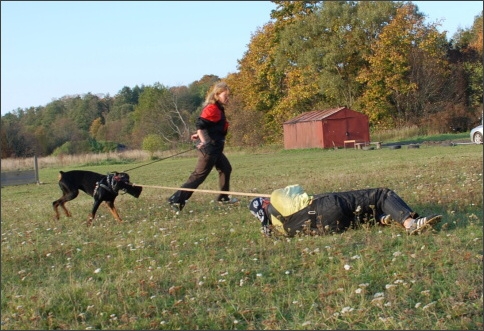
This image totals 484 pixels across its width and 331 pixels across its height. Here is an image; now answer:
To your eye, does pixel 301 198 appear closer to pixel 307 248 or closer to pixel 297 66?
pixel 307 248

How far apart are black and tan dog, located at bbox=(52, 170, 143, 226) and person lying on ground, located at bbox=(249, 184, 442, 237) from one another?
137 inches

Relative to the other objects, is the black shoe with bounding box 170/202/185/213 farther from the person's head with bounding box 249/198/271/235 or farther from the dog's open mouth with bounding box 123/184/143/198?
the person's head with bounding box 249/198/271/235

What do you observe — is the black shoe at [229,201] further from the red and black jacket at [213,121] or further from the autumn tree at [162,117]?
the autumn tree at [162,117]

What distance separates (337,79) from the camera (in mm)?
54312

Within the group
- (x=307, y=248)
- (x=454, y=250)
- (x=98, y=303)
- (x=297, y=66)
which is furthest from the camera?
(x=297, y=66)

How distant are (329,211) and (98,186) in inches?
176

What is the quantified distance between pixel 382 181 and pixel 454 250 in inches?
284

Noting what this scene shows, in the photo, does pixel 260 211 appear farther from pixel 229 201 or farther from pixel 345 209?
pixel 229 201

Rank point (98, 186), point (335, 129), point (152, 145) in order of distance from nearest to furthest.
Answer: point (98, 186) < point (335, 129) < point (152, 145)

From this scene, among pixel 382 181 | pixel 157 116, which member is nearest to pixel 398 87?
pixel 157 116

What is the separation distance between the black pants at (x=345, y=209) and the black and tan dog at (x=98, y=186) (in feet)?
12.2

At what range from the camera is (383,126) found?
180 ft

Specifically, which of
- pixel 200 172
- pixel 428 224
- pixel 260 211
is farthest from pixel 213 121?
pixel 428 224

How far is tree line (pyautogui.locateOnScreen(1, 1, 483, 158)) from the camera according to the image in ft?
172
